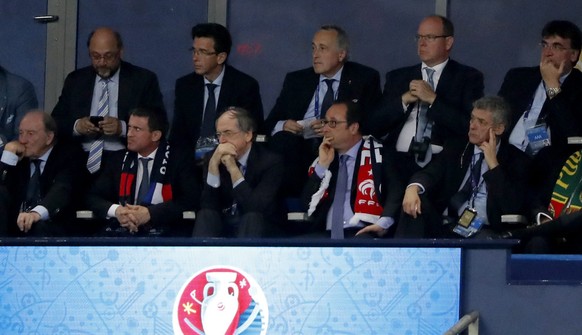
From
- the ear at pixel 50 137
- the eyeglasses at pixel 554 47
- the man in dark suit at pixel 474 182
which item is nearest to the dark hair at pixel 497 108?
the man in dark suit at pixel 474 182

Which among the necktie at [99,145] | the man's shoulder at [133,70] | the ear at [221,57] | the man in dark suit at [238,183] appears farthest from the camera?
the man's shoulder at [133,70]

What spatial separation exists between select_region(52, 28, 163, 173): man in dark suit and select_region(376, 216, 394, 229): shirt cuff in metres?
2.14

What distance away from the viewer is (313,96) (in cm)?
1043

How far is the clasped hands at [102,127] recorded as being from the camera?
10.5m

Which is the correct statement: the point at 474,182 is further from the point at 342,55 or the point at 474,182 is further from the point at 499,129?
the point at 342,55

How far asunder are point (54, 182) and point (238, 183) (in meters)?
1.38

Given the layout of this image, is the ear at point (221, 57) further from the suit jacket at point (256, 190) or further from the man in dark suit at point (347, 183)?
the man in dark suit at point (347, 183)

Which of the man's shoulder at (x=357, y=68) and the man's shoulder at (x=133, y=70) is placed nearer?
the man's shoulder at (x=357, y=68)

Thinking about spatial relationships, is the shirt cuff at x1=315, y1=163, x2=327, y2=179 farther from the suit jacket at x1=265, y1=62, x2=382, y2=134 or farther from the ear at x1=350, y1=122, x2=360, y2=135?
the suit jacket at x1=265, y1=62, x2=382, y2=134

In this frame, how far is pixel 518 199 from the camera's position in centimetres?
924

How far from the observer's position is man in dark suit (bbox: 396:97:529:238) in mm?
9203

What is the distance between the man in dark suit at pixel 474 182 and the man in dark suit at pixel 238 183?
93 centimetres

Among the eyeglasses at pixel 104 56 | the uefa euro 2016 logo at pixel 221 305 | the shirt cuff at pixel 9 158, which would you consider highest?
the eyeglasses at pixel 104 56

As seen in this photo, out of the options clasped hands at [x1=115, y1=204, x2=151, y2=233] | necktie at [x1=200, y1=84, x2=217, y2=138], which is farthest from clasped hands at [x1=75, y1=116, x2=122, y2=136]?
clasped hands at [x1=115, y1=204, x2=151, y2=233]
